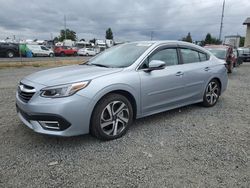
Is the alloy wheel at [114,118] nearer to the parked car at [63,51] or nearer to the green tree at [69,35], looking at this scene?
the parked car at [63,51]

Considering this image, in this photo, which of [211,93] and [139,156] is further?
[211,93]

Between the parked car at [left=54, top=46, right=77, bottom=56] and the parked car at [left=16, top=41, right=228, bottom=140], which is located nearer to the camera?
the parked car at [left=16, top=41, right=228, bottom=140]

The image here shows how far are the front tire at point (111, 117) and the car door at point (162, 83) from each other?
1.19 ft

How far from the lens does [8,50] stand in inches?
939

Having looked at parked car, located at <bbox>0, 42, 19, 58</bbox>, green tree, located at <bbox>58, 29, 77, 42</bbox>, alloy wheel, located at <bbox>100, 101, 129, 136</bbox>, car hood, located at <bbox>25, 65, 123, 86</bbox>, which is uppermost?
green tree, located at <bbox>58, 29, 77, 42</bbox>

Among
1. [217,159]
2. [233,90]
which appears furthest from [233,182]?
[233,90]

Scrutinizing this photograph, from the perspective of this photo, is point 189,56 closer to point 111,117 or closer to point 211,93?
point 211,93

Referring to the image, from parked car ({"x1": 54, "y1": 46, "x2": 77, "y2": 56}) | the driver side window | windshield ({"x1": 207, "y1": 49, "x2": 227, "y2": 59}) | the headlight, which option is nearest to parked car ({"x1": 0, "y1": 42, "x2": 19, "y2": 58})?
parked car ({"x1": 54, "y1": 46, "x2": 77, "y2": 56})

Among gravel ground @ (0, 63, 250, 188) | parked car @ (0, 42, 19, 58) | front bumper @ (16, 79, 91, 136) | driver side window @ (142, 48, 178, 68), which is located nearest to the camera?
gravel ground @ (0, 63, 250, 188)

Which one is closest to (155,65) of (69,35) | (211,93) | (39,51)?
(211,93)

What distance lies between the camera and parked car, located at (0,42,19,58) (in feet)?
77.8

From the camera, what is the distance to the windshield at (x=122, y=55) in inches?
151

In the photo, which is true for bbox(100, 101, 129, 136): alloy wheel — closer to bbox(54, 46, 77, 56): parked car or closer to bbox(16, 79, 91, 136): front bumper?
bbox(16, 79, 91, 136): front bumper

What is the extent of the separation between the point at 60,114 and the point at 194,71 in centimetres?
285
